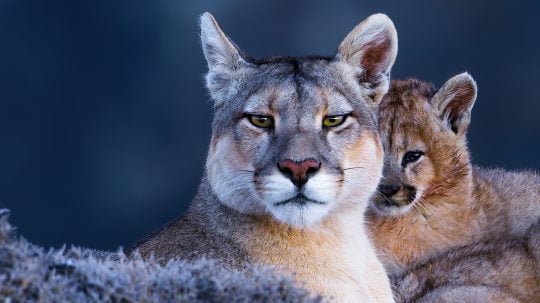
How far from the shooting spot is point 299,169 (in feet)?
18.4

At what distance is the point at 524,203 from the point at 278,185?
13.4ft

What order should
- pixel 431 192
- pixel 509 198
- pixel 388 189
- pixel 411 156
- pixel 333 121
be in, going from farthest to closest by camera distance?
pixel 509 198 → pixel 431 192 → pixel 411 156 → pixel 388 189 → pixel 333 121

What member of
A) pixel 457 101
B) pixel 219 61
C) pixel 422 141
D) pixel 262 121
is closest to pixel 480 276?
pixel 422 141

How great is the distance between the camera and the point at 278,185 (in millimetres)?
5676

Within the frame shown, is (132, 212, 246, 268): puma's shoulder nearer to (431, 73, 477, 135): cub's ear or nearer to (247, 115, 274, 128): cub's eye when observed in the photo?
(247, 115, 274, 128): cub's eye

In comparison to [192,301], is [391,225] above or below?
below

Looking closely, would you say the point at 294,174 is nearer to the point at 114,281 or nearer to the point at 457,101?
the point at 114,281

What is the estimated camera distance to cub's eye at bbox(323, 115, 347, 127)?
6164mm

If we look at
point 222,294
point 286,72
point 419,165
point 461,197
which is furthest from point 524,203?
point 222,294

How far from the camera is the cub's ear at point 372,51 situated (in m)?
6.63

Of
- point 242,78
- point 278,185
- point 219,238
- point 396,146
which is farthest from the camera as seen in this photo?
point 396,146

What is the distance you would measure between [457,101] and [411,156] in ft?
2.45

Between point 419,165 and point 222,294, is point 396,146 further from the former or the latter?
point 222,294

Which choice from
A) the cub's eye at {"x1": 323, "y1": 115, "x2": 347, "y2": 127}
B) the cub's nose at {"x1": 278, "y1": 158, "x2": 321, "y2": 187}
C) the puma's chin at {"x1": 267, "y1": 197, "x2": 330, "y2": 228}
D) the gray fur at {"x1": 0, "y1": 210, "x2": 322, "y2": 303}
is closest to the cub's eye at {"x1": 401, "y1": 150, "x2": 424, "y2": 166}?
the cub's eye at {"x1": 323, "y1": 115, "x2": 347, "y2": 127}
